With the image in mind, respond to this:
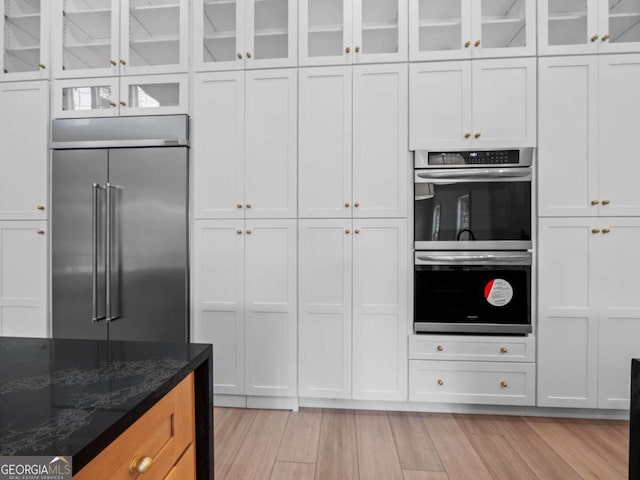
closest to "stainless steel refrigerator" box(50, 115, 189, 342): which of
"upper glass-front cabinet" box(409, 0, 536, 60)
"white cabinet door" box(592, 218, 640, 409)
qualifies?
"upper glass-front cabinet" box(409, 0, 536, 60)

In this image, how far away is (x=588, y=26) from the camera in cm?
216

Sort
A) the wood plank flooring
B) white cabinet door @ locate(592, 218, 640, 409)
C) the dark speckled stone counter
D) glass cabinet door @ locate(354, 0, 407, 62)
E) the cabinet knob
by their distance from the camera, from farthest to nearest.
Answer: glass cabinet door @ locate(354, 0, 407, 62) < white cabinet door @ locate(592, 218, 640, 409) < the wood plank flooring < the cabinet knob < the dark speckled stone counter

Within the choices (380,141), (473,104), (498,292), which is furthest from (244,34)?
(498,292)

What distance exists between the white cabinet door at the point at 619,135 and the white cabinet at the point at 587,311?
125 mm

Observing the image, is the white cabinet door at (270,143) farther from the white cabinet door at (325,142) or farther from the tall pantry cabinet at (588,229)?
the tall pantry cabinet at (588,229)

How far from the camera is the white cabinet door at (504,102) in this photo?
2.19m

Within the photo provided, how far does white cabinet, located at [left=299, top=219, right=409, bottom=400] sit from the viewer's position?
2.26m

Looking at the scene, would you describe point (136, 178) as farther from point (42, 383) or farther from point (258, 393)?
point (42, 383)

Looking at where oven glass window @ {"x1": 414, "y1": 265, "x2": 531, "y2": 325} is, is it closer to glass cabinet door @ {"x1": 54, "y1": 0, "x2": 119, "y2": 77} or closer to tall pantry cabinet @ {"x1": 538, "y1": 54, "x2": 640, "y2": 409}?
tall pantry cabinet @ {"x1": 538, "y1": 54, "x2": 640, "y2": 409}

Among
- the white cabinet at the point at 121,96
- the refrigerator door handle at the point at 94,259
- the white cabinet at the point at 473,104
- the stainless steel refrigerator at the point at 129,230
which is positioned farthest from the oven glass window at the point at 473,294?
the refrigerator door handle at the point at 94,259

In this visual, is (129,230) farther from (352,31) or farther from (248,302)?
(352,31)

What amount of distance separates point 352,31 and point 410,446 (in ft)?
8.45

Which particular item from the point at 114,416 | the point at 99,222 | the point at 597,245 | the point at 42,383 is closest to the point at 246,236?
the point at 99,222

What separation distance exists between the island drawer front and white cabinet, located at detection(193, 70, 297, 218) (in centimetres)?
157
